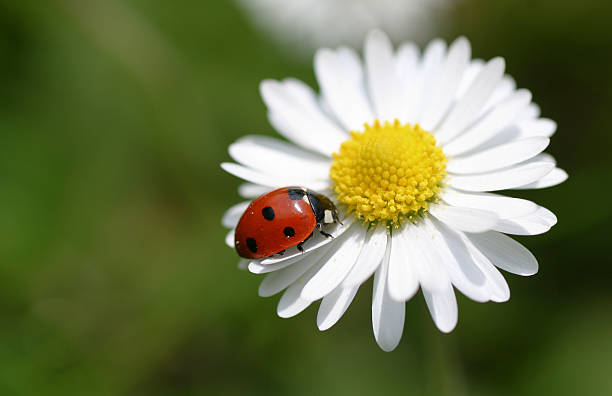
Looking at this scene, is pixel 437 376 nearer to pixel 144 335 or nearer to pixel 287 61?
pixel 144 335

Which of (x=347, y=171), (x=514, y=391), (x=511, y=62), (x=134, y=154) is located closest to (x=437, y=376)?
(x=514, y=391)

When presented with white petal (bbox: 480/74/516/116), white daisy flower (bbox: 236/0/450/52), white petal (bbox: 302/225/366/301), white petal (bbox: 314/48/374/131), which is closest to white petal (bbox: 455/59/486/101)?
white petal (bbox: 480/74/516/116)

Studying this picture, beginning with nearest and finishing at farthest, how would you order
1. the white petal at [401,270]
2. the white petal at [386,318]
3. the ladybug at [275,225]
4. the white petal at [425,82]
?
the white petal at [401,270], the white petal at [386,318], the ladybug at [275,225], the white petal at [425,82]

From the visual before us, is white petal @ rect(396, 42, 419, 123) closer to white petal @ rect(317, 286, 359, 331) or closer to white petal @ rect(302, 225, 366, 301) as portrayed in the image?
white petal @ rect(302, 225, 366, 301)

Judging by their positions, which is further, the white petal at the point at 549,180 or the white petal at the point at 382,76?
the white petal at the point at 382,76

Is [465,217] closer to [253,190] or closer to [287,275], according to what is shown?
[287,275]

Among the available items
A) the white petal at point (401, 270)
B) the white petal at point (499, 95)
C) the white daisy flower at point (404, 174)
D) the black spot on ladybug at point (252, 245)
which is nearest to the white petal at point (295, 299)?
the white daisy flower at point (404, 174)

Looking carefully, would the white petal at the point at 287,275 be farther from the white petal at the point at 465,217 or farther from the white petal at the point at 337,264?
the white petal at the point at 465,217
